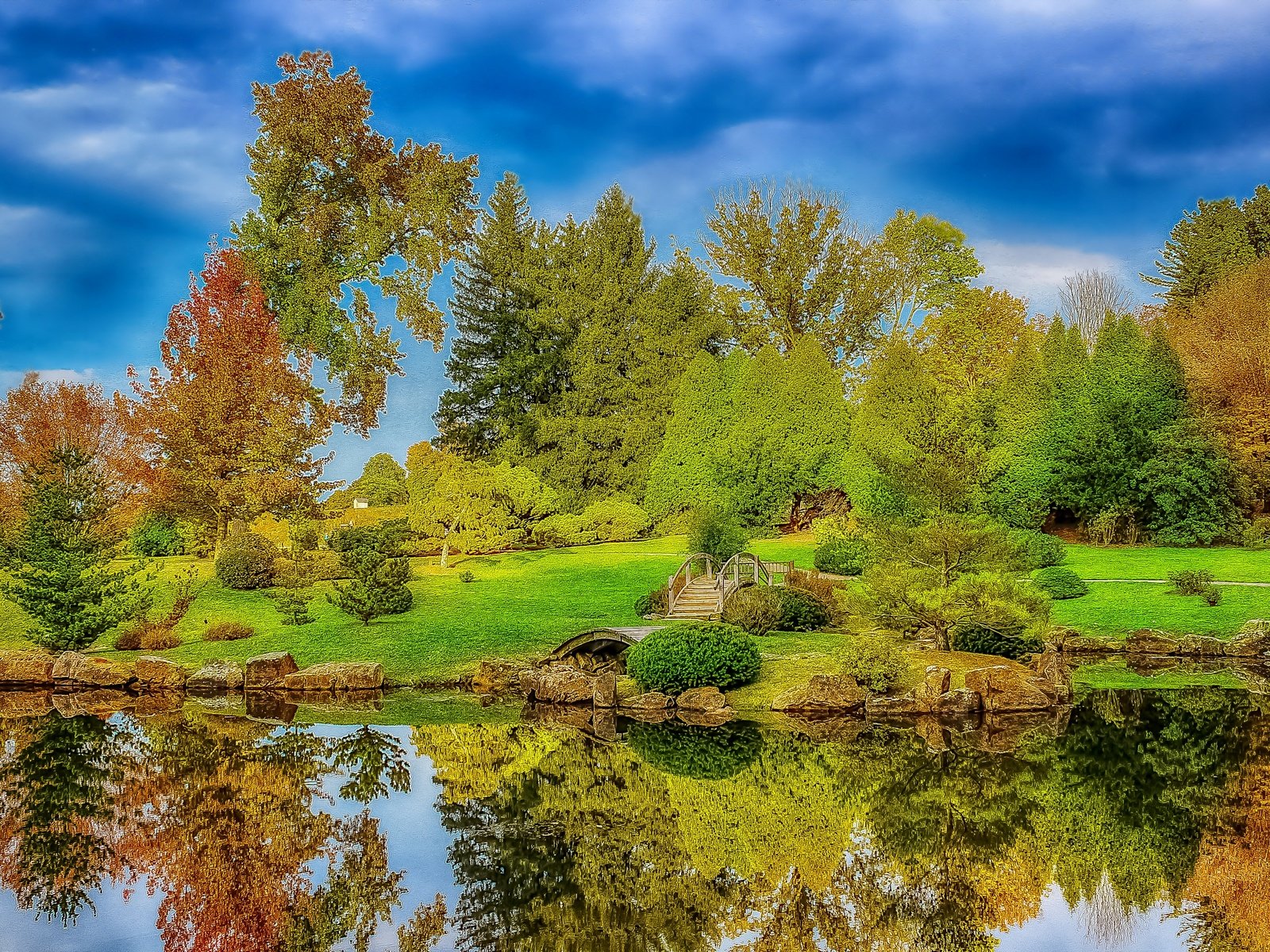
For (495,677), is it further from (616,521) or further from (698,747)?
(616,521)

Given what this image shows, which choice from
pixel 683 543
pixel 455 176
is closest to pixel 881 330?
pixel 683 543

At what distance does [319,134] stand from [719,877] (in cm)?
3771

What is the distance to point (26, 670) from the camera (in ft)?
79.3

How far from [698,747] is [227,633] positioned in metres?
15.8

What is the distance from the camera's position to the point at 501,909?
28.5 ft

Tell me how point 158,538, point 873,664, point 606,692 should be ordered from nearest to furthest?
point 873,664 < point 606,692 < point 158,538

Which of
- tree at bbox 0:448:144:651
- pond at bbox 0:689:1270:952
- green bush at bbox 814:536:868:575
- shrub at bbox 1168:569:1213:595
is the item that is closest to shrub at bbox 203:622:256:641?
tree at bbox 0:448:144:651

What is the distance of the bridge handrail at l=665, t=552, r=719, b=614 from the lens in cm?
2745

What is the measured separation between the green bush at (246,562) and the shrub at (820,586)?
1595 centimetres

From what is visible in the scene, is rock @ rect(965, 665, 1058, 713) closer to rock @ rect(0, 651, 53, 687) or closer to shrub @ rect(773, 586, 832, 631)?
shrub @ rect(773, 586, 832, 631)

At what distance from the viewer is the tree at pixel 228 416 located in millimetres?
33812

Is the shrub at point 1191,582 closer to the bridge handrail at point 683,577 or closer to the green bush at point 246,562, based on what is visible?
the bridge handrail at point 683,577

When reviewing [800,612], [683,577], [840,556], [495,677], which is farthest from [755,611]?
[840,556]

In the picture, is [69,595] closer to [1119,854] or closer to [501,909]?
[501,909]
